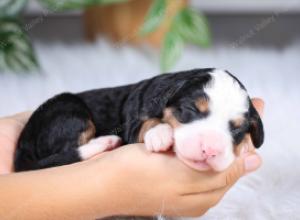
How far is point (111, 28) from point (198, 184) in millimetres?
2596

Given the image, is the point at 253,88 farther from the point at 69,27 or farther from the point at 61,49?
the point at 69,27

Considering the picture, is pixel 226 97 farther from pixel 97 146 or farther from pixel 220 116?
pixel 97 146

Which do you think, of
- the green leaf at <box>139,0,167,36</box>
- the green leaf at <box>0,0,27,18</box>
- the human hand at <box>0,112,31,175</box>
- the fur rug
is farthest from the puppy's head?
the green leaf at <box>0,0,27,18</box>

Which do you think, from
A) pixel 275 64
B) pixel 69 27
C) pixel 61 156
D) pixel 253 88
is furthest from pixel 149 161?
pixel 69 27

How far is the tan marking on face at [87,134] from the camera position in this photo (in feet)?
5.43

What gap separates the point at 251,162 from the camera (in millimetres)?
1393

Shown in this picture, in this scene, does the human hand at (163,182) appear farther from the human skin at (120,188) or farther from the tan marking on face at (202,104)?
the tan marking on face at (202,104)

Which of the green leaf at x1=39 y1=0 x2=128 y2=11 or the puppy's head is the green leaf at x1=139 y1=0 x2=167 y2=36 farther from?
the puppy's head

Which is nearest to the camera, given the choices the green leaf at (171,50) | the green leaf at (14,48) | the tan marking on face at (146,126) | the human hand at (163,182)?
the human hand at (163,182)

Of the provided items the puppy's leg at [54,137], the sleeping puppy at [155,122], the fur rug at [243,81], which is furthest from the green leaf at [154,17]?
the puppy's leg at [54,137]

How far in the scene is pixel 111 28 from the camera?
3.81m

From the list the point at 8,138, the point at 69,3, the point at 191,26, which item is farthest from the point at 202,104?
the point at 69,3

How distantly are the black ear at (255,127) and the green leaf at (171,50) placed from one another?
148 centimetres

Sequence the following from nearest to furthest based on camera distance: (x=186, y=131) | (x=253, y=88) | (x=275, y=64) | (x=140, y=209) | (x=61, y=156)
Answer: (x=186, y=131) < (x=140, y=209) < (x=61, y=156) < (x=253, y=88) < (x=275, y=64)
